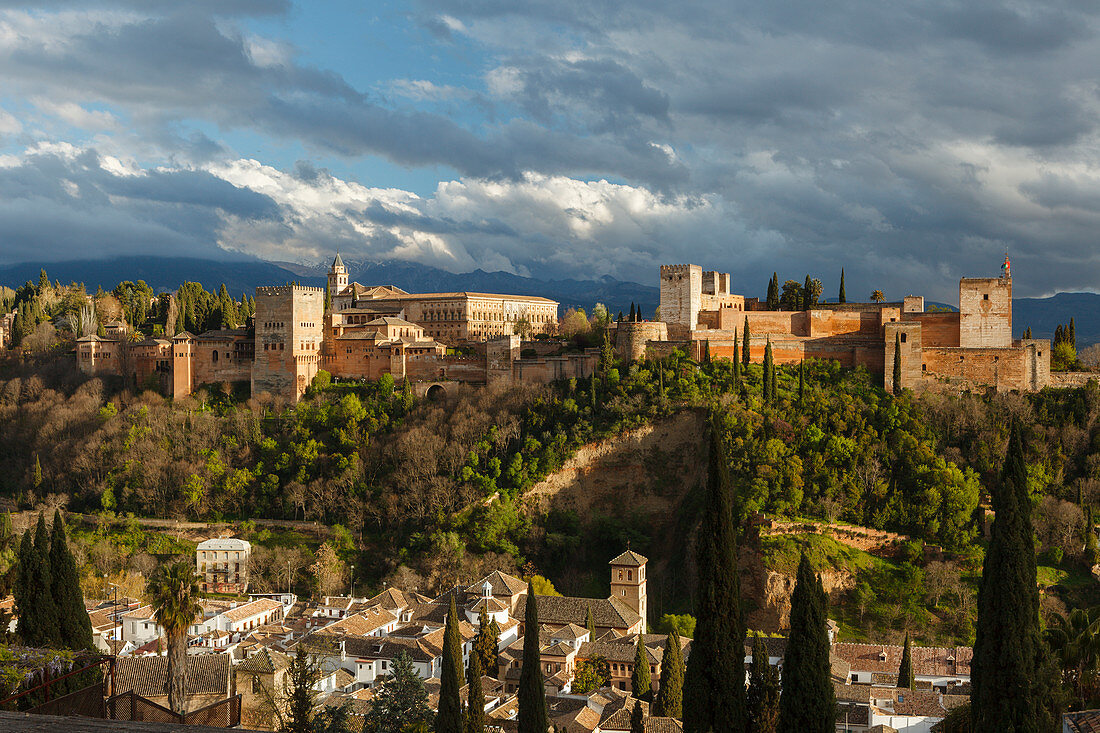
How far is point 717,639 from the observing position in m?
19.3

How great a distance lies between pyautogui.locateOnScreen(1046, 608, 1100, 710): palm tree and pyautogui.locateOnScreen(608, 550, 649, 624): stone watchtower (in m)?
23.2

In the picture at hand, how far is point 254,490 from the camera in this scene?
55.1 m

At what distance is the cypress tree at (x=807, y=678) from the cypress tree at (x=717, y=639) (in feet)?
2.97

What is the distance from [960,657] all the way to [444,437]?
26275 millimetres

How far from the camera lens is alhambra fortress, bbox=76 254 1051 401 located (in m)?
51.2

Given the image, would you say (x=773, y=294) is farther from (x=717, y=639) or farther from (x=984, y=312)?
(x=717, y=639)

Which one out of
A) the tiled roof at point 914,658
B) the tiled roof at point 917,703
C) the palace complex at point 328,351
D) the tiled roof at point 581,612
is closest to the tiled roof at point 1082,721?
the tiled roof at point 917,703

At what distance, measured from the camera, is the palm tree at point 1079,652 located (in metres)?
19.1

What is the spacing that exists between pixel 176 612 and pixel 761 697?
41.6 ft

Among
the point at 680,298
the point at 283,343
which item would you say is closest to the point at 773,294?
the point at 680,298

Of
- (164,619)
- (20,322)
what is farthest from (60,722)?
(20,322)

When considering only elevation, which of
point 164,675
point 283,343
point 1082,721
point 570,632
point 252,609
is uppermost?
point 283,343

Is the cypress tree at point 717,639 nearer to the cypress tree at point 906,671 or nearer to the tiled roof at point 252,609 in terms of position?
the cypress tree at point 906,671

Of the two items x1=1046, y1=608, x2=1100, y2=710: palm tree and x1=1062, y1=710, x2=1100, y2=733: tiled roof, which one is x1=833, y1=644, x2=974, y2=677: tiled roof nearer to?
x1=1046, y1=608, x2=1100, y2=710: palm tree
